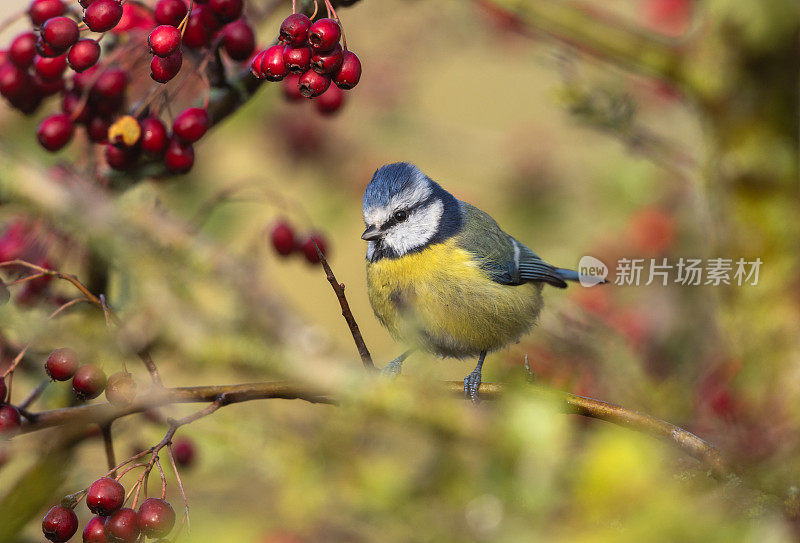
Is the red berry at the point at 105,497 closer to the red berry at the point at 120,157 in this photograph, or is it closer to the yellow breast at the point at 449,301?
the red berry at the point at 120,157

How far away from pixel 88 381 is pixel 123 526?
135mm

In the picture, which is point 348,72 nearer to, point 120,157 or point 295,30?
point 295,30

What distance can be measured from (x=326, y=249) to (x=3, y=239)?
56 cm

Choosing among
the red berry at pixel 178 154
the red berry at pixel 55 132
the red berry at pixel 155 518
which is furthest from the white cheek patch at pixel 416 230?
the red berry at pixel 155 518

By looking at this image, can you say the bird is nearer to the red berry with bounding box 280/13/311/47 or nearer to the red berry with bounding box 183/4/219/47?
the red berry with bounding box 183/4/219/47

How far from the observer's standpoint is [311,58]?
0.61 metres

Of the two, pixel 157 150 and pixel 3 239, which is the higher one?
pixel 157 150

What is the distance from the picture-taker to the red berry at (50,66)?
97 centimetres

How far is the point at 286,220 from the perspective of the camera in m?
1.27

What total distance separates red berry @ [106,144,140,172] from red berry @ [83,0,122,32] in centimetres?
32

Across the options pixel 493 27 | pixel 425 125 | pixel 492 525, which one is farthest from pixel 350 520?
pixel 493 27

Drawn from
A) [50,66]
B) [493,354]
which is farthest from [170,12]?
[493,354]

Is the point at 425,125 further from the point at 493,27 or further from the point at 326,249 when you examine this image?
the point at 326,249

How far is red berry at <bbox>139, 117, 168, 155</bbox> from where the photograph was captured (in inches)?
35.4
